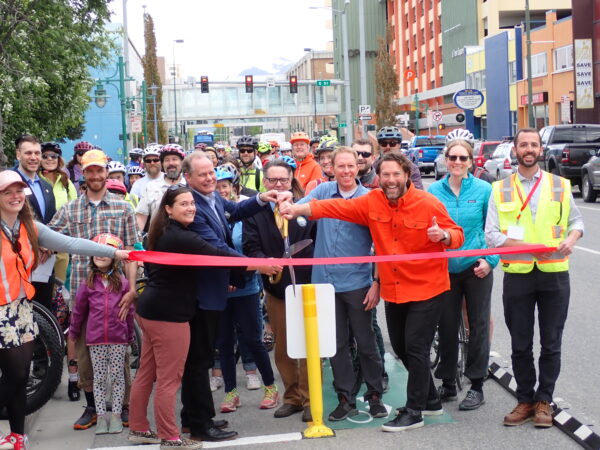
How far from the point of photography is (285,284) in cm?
693

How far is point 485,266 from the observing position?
6691 millimetres

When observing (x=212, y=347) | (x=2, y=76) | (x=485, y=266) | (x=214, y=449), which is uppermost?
(x=2, y=76)

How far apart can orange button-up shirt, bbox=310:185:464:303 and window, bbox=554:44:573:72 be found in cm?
4586

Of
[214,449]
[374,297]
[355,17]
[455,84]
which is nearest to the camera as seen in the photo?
[214,449]

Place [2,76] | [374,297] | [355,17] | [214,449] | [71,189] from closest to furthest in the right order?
[214,449] → [374,297] → [71,189] → [2,76] → [355,17]

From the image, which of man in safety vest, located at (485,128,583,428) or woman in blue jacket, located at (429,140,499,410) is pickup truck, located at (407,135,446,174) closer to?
woman in blue jacket, located at (429,140,499,410)

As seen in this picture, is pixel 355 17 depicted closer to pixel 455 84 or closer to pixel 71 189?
pixel 455 84

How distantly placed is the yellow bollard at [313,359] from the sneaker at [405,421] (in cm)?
41

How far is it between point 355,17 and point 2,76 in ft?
294

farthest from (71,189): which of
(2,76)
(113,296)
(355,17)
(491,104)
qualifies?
(355,17)

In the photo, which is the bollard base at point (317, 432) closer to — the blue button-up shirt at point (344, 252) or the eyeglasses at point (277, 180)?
the blue button-up shirt at point (344, 252)

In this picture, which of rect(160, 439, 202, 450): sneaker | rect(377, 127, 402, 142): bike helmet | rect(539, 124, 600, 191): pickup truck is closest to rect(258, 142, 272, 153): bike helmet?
rect(377, 127, 402, 142): bike helmet

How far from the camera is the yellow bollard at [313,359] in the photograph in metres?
6.31

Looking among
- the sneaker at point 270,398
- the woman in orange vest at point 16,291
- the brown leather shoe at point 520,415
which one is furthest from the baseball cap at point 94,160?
the brown leather shoe at point 520,415
